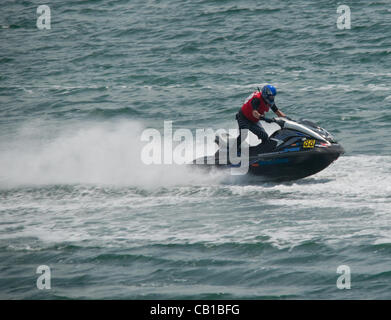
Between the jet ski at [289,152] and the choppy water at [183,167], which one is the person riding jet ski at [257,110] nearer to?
the jet ski at [289,152]

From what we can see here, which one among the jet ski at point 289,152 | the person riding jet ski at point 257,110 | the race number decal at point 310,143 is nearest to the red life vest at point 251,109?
the person riding jet ski at point 257,110

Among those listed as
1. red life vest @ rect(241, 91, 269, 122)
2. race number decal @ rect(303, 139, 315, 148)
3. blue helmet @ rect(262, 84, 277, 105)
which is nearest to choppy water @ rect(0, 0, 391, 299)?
race number decal @ rect(303, 139, 315, 148)

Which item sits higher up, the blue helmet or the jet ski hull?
the blue helmet

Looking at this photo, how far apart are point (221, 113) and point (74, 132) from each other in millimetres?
4074

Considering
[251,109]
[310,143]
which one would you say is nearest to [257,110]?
[251,109]

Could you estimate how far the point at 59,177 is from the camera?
14953mm

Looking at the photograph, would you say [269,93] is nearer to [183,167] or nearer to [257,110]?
[257,110]

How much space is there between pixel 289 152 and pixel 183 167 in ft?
7.50

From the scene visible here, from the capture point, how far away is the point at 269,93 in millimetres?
13086

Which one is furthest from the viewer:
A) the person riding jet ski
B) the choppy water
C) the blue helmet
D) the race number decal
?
the race number decal

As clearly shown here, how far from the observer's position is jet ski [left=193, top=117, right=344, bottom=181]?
13.3 meters

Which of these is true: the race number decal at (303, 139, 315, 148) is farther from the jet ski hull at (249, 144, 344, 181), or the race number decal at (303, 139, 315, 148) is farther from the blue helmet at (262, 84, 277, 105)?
the blue helmet at (262, 84, 277, 105)

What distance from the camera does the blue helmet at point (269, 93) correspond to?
13.0 metres
